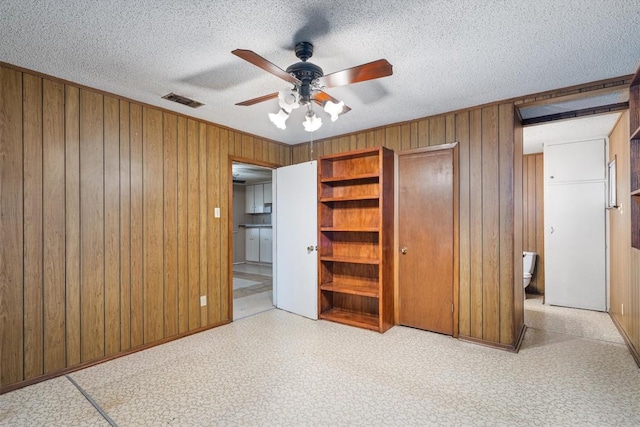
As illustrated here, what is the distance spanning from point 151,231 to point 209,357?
1374 mm

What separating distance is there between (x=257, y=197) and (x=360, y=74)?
767 centimetres

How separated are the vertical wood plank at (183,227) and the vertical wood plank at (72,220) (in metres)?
0.92

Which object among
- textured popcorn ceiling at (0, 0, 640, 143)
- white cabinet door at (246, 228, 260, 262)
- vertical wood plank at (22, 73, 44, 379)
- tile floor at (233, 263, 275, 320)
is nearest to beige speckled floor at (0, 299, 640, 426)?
vertical wood plank at (22, 73, 44, 379)

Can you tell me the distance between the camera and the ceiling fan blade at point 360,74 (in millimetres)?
1829

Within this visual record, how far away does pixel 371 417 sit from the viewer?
2072mm

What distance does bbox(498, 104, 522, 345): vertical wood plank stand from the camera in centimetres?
311

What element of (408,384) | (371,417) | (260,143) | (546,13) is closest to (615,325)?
(408,384)

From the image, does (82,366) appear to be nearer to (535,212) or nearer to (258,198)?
(535,212)

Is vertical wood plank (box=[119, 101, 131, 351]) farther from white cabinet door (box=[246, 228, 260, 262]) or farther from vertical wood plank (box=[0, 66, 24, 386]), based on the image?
white cabinet door (box=[246, 228, 260, 262])

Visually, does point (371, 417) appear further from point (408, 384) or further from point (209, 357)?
point (209, 357)

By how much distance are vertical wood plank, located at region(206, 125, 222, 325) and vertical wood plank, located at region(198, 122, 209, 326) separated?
0.03 metres

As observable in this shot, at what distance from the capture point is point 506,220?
3146mm

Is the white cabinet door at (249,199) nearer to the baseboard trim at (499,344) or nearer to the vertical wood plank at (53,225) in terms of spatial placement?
the vertical wood plank at (53,225)

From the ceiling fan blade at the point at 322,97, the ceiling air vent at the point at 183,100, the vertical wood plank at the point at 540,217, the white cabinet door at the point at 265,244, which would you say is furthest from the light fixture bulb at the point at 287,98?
the white cabinet door at the point at 265,244
